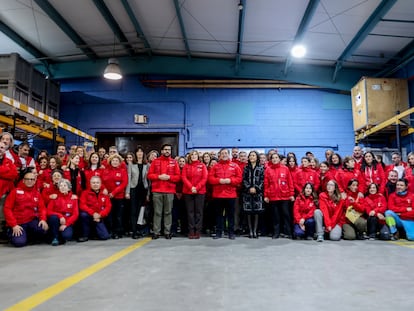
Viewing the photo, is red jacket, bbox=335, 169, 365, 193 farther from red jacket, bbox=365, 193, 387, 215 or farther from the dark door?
the dark door

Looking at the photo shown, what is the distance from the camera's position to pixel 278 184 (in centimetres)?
532

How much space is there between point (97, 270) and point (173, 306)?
1201 millimetres

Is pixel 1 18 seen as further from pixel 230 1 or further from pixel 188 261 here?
pixel 188 261

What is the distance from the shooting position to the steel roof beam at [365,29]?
23.1 feet

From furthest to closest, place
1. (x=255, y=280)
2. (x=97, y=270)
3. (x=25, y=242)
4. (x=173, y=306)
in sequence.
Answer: (x=25, y=242), (x=97, y=270), (x=255, y=280), (x=173, y=306)

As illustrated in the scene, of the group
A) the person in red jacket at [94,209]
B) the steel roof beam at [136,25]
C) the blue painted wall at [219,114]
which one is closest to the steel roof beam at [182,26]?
the steel roof beam at [136,25]

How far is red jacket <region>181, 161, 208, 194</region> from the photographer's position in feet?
17.2

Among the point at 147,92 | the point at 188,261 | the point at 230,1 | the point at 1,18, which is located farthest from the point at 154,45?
the point at 188,261

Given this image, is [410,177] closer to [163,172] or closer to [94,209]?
[163,172]

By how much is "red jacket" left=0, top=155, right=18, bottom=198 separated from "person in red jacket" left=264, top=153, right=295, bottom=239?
388cm

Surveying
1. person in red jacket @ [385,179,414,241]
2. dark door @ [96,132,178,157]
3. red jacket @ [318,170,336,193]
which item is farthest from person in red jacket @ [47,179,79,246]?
dark door @ [96,132,178,157]

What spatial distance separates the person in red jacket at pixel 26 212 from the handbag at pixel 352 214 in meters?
4.71

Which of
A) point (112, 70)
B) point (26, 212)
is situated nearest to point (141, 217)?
point (26, 212)

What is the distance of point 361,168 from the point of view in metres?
6.03
